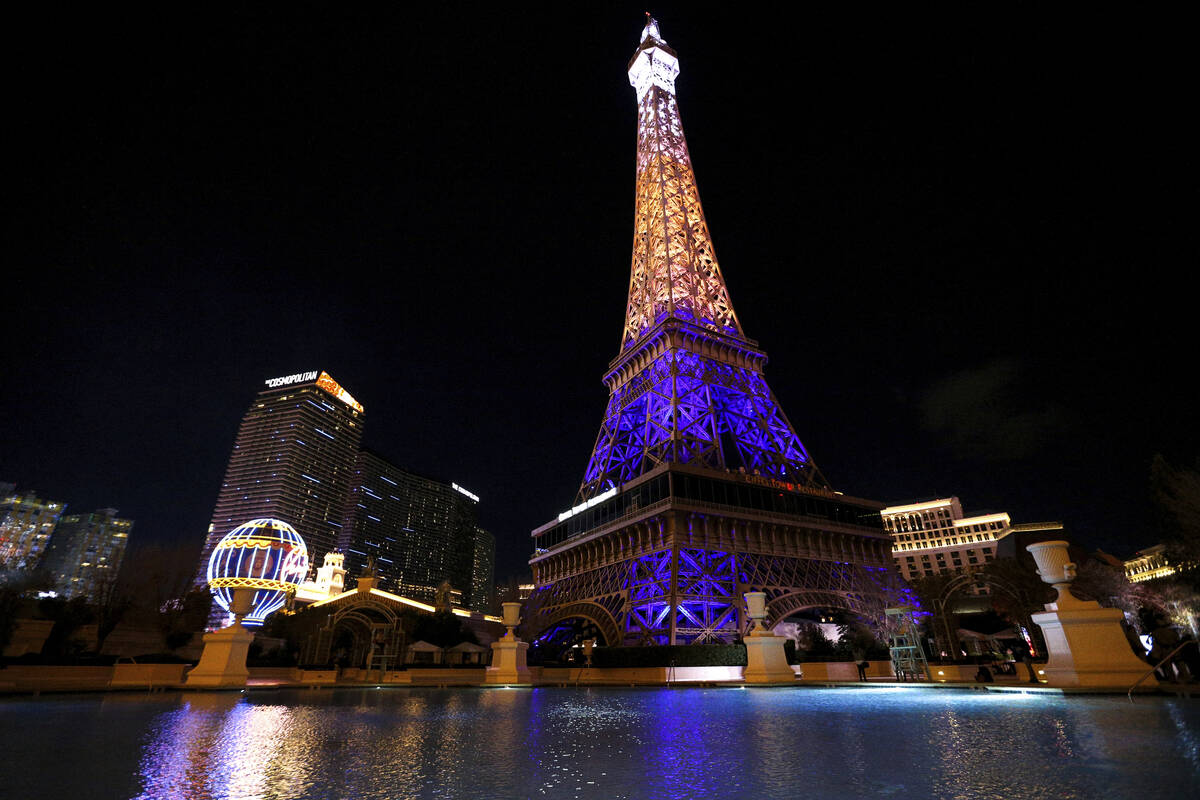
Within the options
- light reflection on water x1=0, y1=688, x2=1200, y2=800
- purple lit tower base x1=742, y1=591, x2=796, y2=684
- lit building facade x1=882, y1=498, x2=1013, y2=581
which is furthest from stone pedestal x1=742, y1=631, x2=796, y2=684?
lit building facade x1=882, y1=498, x2=1013, y2=581

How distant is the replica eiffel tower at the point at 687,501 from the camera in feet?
111

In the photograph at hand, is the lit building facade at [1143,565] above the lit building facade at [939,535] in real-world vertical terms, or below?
below

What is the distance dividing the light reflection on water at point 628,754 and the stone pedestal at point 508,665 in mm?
11580

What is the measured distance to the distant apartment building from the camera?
3821 inches

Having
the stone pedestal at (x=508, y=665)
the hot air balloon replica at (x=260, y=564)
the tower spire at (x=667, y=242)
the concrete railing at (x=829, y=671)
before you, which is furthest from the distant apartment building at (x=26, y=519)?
the concrete railing at (x=829, y=671)

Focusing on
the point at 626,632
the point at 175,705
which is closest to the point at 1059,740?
the point at 175,705

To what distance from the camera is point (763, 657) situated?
58.1ft

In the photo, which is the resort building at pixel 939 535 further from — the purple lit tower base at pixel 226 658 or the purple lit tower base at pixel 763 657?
the purple lit tower base at pixel 226 658

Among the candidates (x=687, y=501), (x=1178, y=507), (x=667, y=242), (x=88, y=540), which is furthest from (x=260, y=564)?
(x=88, y=540)

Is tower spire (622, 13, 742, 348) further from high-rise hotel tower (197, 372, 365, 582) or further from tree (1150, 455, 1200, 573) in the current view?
high-rise hotel tower (197, 372, 365, 582)

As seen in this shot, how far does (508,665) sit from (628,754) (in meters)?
16.4

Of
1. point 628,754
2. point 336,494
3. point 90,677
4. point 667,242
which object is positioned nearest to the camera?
point 628,754

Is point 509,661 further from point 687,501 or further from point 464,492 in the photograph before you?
point 464,492

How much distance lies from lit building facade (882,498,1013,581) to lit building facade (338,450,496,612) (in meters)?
112
